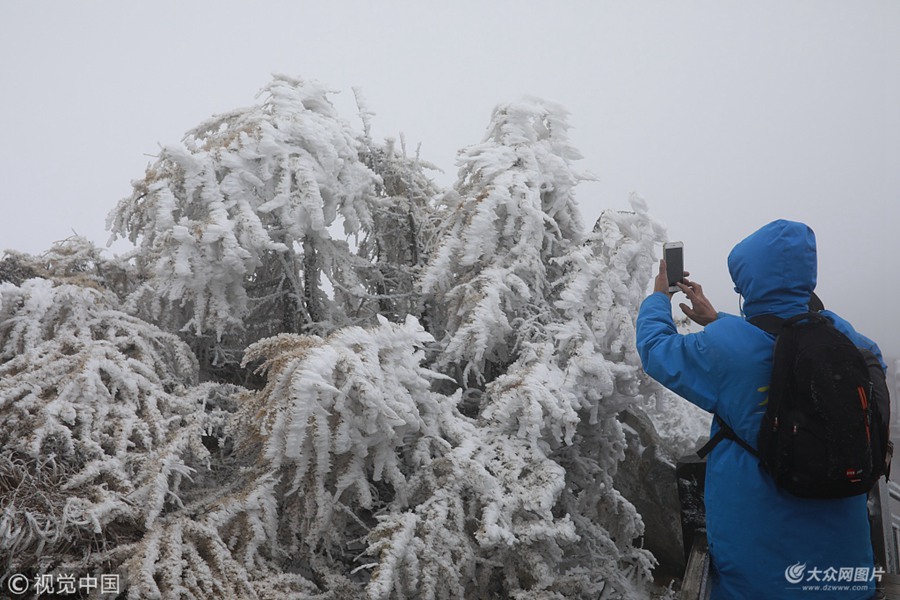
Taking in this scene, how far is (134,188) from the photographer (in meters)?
3.58

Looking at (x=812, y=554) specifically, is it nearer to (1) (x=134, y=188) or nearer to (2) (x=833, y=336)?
(2) (x=833, y=336)

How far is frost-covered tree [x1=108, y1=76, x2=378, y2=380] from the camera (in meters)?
3.18

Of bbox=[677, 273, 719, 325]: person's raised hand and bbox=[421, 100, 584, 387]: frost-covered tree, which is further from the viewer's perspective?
bbox=[421, 100, 584, 387]: frost-covered tree

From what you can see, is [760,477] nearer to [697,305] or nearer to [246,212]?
[697,305]

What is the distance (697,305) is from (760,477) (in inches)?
28.8

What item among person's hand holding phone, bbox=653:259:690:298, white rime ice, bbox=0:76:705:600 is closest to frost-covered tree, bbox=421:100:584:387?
white rime ice, bbox=0:76:705:600

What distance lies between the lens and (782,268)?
6.28 feet

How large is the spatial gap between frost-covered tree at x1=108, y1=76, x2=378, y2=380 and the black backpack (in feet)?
7.58

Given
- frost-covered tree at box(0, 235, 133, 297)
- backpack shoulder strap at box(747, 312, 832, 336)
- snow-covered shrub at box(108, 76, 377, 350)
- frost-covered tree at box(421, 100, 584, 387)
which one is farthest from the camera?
frost-covered tree at box(0, 235, 133, 297)

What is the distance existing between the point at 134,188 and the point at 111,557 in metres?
2.05

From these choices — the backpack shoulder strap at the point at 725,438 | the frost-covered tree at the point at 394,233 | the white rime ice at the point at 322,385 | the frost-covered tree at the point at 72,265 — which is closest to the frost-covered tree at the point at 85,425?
the white rime ice at the point at 322,385

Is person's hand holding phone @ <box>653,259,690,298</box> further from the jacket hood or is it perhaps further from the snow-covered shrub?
the snow-covered shrub

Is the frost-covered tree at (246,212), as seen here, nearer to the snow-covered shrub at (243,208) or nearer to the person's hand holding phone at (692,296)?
the snow-covered shrub at (243,208)

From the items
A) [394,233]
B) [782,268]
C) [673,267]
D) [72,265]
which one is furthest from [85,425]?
[782,268]
